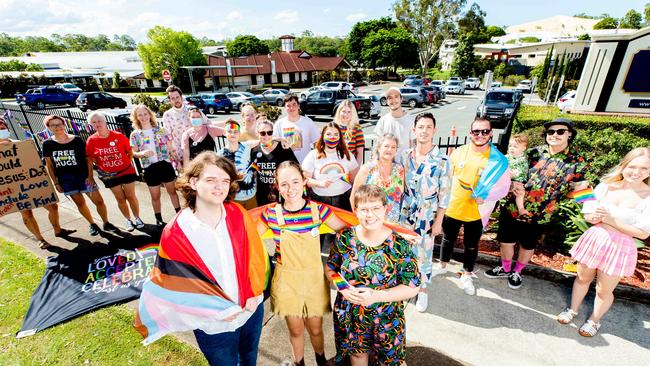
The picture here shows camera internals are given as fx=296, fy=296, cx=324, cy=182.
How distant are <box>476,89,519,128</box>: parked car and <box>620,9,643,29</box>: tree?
62.4 m

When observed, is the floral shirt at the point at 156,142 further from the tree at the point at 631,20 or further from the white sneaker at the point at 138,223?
the tree at the point at 631,20

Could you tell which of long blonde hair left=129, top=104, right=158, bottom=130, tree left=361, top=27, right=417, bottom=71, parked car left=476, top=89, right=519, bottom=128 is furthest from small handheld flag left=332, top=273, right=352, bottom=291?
tree left=361, top=27, right=417, bottom=71

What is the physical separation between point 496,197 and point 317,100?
51.1 feet

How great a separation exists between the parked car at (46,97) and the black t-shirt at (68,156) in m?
30.4

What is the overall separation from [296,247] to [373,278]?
1.94ft

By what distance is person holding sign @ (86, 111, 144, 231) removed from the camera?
4.40 meters

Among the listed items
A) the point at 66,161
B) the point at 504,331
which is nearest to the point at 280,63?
the point at 66,161

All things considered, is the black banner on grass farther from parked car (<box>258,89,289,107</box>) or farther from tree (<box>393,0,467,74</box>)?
tree (<box>393,0,467,74</box>)

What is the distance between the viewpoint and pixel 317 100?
58.0 ft

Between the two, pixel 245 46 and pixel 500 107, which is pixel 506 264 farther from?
pixel 245 46

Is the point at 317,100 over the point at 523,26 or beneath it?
beneath

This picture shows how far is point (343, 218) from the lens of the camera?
90.1 inches

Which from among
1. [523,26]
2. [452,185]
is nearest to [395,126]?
[452,185]

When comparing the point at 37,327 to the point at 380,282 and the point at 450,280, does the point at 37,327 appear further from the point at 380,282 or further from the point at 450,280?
the point at 450,280
